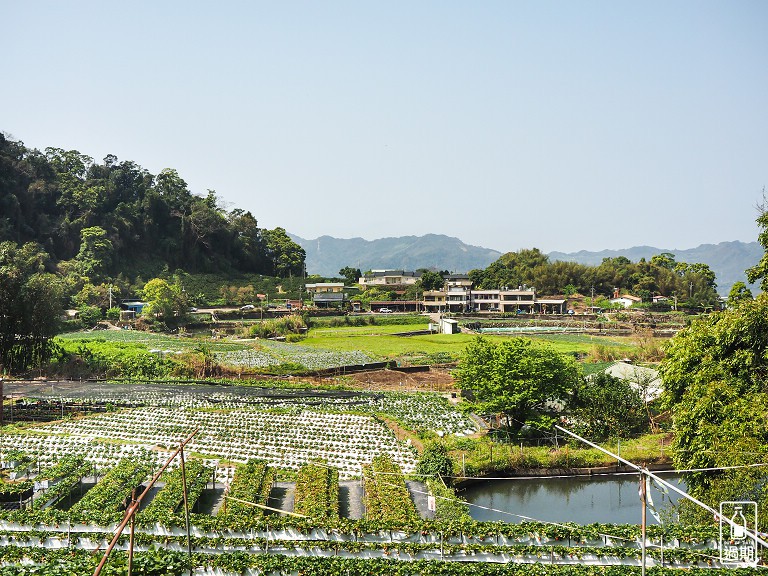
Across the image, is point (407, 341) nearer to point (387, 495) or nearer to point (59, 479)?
point (387, 495)

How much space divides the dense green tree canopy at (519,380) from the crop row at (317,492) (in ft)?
23.5

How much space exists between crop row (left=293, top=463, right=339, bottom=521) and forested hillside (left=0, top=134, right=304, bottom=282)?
57.8 metres

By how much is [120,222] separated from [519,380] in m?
69.5

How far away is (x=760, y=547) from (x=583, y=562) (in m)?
3.83

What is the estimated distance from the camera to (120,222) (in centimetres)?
7944

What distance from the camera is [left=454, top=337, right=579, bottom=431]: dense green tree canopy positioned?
22516mm

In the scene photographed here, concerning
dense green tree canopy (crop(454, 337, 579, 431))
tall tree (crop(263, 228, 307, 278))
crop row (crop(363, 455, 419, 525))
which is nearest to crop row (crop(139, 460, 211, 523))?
crop row (crop(363, 455, 419, 525))

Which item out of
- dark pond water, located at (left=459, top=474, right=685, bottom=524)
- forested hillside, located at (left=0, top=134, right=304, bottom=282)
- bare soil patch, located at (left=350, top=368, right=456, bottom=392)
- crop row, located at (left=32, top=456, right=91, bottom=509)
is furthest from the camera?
forested hillside, located at (left=0, top=134, right=304, bottom=282)

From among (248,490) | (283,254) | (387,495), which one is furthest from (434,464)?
(283,254)

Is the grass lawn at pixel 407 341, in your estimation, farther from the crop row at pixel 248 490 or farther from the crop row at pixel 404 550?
the crop row at pixel 404 550

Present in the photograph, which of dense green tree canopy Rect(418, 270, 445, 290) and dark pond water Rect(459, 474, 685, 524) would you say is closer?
dark pond water Rect(459, 474, 685, 524)

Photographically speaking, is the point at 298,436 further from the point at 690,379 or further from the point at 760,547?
the point at 760,547

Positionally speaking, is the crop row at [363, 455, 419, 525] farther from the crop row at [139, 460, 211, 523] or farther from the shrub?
the crop row at [139, 460, 211, 523]

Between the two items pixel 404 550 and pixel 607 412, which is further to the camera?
pixel 607 412
